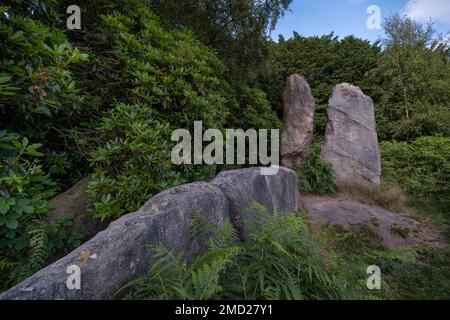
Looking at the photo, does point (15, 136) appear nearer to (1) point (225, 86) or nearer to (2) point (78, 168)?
(2) point (78, 168)

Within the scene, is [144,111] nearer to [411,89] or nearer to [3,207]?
[3,207]

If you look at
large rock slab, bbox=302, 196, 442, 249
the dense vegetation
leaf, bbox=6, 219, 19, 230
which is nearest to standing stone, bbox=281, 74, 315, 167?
large rock slab, bbox=302, 196, 442, 249

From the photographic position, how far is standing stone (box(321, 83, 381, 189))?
7773 millimetres

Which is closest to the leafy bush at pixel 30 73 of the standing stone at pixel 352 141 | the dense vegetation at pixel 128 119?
the dense vegetation at pixel 128 119

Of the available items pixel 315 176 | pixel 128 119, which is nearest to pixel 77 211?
pixel 128 119

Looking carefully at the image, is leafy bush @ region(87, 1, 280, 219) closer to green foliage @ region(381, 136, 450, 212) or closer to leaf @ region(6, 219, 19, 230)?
leaf @ region(6, 219, 19, 230)

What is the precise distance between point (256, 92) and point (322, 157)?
3.17 metres

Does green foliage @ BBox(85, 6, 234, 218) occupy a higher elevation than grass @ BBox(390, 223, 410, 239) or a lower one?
higher

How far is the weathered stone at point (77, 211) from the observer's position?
7.81 feet

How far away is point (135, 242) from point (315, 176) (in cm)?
648

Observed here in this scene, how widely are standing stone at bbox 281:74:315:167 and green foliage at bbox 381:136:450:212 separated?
10.2 feet

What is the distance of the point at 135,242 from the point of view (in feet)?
5.37
